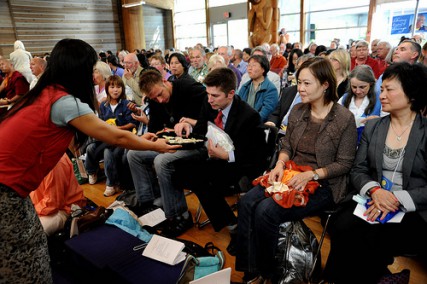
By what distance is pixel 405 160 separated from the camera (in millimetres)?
1783

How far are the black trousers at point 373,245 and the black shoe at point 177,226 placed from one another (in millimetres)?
1400

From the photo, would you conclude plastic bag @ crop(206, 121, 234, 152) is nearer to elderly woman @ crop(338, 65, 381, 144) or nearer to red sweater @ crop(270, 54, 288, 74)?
elderly woman @ crop(338, 65, 381, 144)

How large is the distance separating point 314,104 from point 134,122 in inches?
92.7

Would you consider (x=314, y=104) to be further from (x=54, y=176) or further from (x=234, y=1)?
(x=234, y=1)

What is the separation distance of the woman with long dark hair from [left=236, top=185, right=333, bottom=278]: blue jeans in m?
1.09

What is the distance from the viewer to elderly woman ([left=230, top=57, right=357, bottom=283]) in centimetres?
190

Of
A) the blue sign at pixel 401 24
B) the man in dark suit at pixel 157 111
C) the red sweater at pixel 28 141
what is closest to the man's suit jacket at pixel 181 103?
the man in dark suit at pixel 157 111

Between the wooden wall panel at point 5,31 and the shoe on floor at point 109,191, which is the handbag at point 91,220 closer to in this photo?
the shoe on floor at point 109,191

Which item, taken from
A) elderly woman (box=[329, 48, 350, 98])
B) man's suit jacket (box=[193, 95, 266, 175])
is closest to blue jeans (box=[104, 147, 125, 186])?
man's suit jacket (box=[193, 95, 266, 175])

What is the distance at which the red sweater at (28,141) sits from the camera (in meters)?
1.32

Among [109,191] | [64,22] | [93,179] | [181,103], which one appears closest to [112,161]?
[109,191]

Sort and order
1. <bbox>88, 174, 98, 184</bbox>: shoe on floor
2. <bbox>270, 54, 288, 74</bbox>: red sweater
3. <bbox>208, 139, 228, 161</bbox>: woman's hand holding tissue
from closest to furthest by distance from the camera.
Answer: <bbox>208, 139, 228, 161</bbox>: woman's hand holding tissue
<bbox>88, 174, 98, 184</bbox>: shoe on floor
<bbox>270, 54, 288, 74</bbox>: red sweater

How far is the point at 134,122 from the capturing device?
374cm

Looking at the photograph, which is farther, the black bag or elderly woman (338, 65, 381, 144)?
elderly woman (338, 65, 381, 144)
